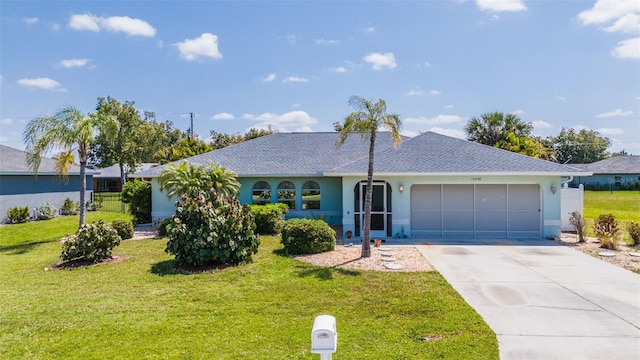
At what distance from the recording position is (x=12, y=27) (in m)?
14.6

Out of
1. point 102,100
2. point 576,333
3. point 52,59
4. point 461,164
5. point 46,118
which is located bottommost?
point 576,333

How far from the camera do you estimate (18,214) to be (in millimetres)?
20844

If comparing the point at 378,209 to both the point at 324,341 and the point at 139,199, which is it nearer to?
the point at 139,199

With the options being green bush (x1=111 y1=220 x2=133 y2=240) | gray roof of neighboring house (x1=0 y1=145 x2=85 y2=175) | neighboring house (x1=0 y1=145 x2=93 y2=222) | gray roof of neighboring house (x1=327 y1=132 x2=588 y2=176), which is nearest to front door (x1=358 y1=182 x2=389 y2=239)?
gray roof of neighboring house (x1=327 y1=132 x2=588 y2=176)

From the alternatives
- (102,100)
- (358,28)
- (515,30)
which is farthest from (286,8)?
(102,100)

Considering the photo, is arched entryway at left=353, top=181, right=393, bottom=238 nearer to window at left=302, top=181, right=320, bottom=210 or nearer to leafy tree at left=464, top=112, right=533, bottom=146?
window at left=302, top=181, right=320, bottom=210

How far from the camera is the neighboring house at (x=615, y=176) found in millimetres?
51741

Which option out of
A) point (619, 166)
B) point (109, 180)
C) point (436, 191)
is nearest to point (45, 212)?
point (436, 191)

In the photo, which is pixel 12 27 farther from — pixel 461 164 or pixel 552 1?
pixel 552 1

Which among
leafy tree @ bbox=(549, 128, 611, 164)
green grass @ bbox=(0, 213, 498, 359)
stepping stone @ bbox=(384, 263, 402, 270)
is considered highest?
leafy tree @ bbox=(549, 128, 611, 164)

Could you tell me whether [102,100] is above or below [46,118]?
above

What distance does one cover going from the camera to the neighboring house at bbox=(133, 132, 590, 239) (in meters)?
15.6

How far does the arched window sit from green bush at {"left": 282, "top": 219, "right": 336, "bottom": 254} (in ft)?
23.0

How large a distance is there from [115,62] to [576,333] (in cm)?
2370
